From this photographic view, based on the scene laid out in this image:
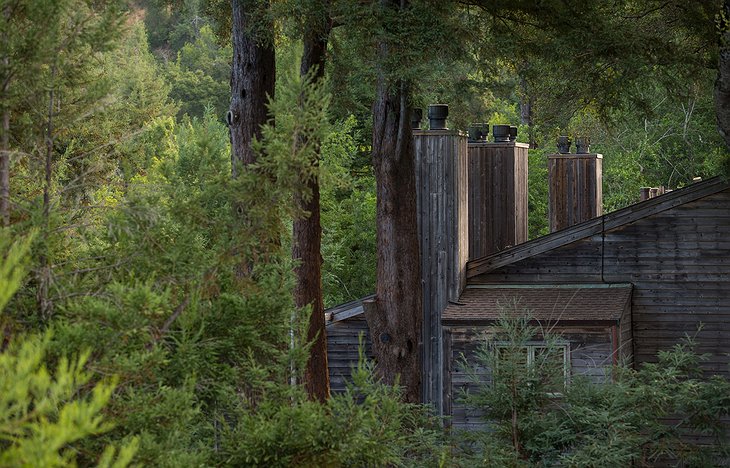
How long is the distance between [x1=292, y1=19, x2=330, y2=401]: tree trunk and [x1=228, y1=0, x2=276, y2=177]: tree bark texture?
0.53m

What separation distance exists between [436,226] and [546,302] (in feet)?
7.17

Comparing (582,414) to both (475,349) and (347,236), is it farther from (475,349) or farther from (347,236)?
(347,236)

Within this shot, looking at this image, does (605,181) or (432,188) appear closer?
(432,188)

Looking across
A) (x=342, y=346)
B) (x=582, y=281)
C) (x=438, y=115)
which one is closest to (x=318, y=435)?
(x=342, y=346)

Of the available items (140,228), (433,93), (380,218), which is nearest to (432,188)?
(380,218)

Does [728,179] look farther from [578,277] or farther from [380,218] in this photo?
[380,218]

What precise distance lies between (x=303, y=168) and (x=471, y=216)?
13.8 m

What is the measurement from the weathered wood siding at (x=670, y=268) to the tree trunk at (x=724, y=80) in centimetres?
355

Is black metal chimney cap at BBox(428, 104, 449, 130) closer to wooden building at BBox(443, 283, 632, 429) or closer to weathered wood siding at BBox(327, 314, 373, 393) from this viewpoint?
wooden building at BBox(443, 283, 632, 429)

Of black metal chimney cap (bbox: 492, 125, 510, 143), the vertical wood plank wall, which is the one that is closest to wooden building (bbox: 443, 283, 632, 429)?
the vertical wood plank wall

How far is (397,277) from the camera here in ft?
59.9

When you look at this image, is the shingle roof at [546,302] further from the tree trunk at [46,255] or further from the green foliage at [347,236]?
the green foliage at [347,236]

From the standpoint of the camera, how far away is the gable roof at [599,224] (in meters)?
17.8

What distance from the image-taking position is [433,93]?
15219mm
